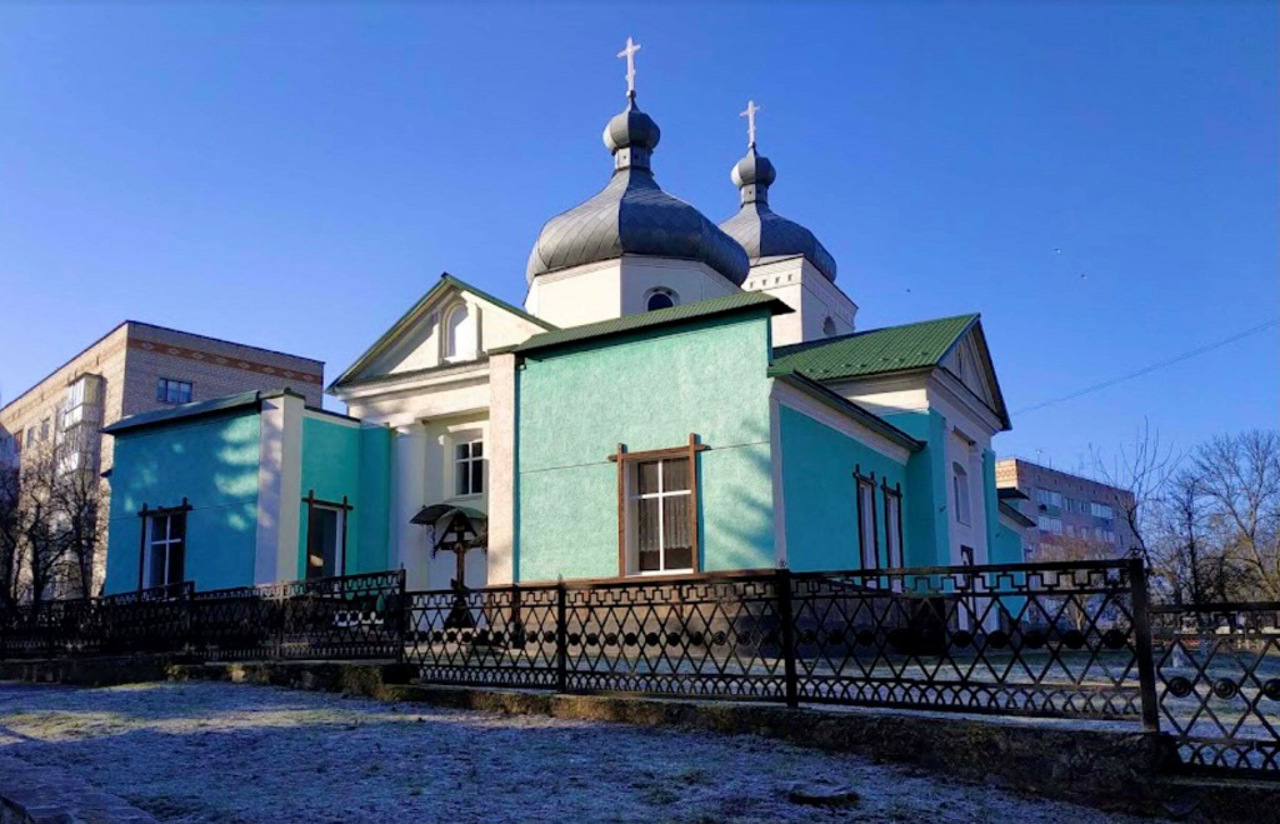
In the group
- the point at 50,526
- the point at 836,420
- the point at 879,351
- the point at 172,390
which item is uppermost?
the point at 172,390

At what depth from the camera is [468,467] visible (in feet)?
62.2

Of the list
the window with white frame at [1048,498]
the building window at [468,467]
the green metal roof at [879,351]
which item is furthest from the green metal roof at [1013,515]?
the window with white frame at [1048,498]

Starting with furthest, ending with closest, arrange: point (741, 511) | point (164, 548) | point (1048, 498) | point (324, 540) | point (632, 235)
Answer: point (1048, 498) < point (632, 235) < point (164, 548) < point (324, 540) < point (741, 511)

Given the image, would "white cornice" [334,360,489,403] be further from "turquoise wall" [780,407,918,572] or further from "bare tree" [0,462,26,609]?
"bare tree" [0,462,26,609]

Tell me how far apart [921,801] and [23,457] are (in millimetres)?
50698

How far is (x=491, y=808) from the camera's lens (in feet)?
16.5

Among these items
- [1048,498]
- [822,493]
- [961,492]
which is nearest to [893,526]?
[822,493]

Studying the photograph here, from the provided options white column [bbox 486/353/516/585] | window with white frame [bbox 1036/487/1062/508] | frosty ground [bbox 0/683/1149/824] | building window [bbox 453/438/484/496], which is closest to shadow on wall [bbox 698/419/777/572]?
white column [bbox 486/353/516/585]

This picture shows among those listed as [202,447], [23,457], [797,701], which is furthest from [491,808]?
[23,457]

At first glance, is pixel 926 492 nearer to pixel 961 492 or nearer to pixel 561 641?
pixel 961 492

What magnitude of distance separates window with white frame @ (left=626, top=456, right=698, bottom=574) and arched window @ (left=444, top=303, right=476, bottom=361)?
17.3 ft

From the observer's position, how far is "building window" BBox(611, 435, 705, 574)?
14555 millimetres

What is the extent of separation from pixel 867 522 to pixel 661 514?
406 centimetres

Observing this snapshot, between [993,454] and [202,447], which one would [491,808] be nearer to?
[202,447]
